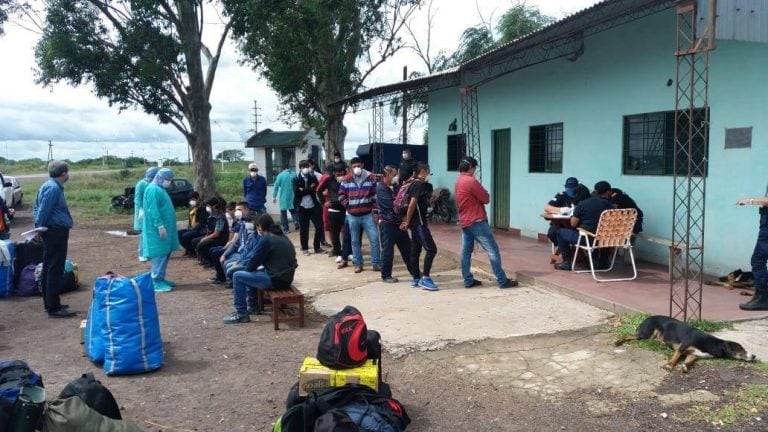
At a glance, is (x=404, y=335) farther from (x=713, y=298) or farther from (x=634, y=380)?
(x=713, y=298)

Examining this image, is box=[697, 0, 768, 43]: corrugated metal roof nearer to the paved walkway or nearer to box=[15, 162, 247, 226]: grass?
the paved walkway

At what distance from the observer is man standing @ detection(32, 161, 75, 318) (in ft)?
22.8

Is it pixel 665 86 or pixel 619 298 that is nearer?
pixel 619 298

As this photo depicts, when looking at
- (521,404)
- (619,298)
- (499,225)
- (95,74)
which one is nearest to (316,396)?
(521,404)

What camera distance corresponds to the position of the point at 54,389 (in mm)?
4820

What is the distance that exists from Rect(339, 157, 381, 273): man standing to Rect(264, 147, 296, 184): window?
11.7 metres

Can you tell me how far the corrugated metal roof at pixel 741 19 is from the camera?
5770 millimetres

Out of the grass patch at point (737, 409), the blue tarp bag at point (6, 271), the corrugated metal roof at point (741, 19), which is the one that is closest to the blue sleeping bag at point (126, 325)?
the blue tarp bag at point (6, 271)

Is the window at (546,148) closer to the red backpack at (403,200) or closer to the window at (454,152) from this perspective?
the window at (454,152)

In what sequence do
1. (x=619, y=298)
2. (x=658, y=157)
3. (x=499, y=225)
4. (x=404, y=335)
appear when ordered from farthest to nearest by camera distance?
(x=499, y=225) → (x=658, y=157) → (x=619, y=298) → (x=404, y=335)

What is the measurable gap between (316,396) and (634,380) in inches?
104

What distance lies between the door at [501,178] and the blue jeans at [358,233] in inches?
163

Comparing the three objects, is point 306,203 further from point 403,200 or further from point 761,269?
point 761,269

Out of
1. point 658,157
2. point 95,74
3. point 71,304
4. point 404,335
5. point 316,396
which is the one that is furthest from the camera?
point 95,74
